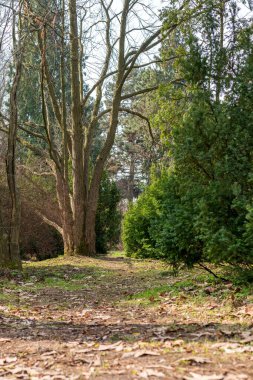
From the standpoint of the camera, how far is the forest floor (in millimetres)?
3621

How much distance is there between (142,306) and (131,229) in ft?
36.9

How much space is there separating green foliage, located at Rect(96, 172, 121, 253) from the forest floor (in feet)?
35.0

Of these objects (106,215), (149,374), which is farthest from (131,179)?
(149,374)

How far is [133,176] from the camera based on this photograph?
3741 cm

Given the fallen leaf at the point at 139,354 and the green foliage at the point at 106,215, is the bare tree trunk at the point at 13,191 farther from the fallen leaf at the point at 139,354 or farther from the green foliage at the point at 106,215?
the green foliage at the point at 106,215

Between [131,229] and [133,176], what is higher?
[133,176]

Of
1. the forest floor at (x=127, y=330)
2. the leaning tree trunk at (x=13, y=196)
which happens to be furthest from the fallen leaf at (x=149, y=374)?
the leaning tree trunk at (x=13, y=196)

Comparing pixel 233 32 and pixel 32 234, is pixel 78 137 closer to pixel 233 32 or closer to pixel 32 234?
pixel 32 234

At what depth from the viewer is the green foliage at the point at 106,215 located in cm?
2102

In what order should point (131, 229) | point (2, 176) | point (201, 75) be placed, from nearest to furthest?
point (201, 75), point (131, 229), point (2, 176)

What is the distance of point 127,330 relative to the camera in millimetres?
5352

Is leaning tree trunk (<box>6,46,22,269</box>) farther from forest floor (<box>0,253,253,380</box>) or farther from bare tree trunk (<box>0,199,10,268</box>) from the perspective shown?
forest floor (<box>0,253,253,380</box>)

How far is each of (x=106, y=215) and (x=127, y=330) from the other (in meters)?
16.0

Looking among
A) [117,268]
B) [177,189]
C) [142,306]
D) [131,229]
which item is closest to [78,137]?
[131,229]
